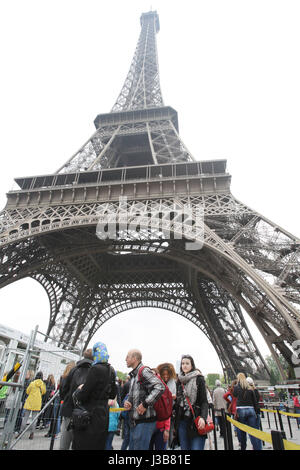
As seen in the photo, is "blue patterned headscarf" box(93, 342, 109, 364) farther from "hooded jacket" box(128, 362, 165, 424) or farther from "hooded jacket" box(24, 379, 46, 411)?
"hooded jacket" box(24, 379, 46, 411)

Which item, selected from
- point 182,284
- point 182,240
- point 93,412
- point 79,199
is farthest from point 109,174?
point 93,412

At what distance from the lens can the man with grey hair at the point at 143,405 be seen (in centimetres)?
287

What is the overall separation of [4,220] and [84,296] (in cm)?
1094

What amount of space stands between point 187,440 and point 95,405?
1251 millimetres

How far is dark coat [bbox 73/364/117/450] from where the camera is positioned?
8.55ft

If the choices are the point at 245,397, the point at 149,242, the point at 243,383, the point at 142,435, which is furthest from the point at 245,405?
the point at 149,242

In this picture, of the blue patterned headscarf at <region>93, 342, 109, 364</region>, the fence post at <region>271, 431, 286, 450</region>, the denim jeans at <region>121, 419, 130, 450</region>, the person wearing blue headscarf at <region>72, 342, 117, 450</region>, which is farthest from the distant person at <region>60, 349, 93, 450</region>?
the fence post at <region>271, 431, 286, 450</region>

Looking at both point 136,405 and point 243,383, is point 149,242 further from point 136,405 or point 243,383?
point 136,405

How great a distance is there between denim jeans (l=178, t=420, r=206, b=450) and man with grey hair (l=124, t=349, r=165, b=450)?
41 centimetres

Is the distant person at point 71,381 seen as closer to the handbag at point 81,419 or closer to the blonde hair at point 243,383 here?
the handbag at point 81,419

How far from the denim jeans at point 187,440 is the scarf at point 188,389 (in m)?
0.19

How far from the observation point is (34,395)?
255 inches
